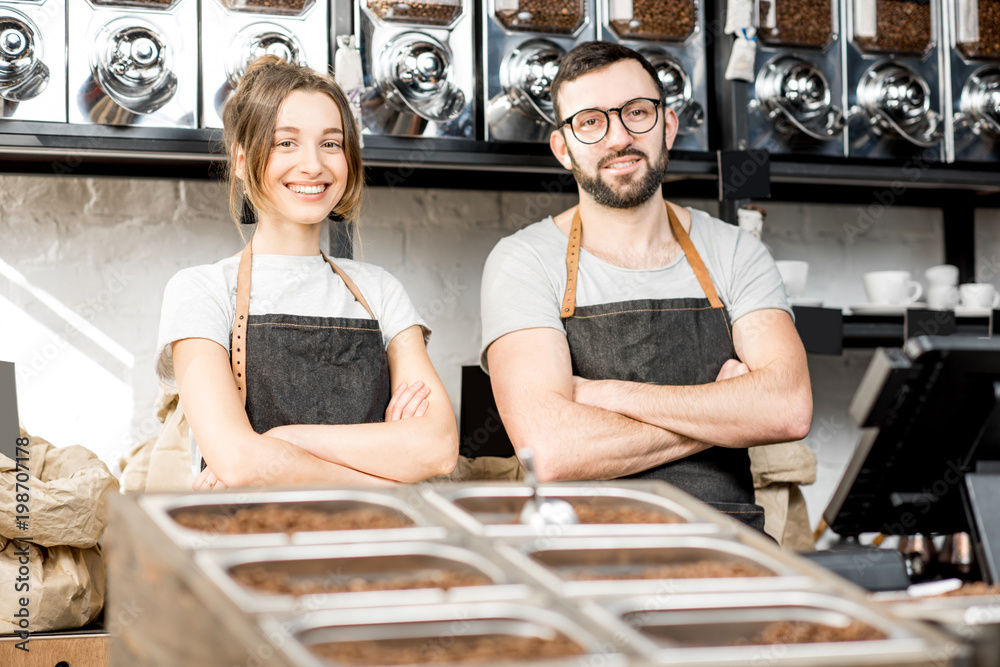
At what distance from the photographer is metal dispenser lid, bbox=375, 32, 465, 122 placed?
213cm

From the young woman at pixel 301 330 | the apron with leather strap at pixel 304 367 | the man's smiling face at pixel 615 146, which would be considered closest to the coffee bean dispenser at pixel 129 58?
the young woman at pixel 301 330

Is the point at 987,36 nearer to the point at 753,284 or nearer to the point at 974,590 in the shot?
the point at 753,284

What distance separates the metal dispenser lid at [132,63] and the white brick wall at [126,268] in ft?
1.66

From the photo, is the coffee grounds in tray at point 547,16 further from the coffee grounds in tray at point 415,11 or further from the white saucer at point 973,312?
the white saucer at point 973,312

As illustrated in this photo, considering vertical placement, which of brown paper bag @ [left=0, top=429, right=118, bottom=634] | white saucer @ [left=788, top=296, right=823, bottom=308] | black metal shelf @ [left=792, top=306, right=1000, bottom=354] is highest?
white saucer @ [left=788, top=296, right=823, bottom=308]

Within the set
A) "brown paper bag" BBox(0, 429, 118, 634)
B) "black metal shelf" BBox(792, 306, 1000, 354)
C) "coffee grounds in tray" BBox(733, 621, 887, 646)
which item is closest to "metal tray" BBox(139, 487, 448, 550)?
"coffee grounds in tray" BBox(733, 621, 887, 646)

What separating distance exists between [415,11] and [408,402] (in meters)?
0.90

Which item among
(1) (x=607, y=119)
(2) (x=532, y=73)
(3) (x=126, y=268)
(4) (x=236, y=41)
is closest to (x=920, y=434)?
(1) (x=607, y=119)

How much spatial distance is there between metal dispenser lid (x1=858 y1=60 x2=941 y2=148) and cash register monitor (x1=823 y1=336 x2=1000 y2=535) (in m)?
1.50

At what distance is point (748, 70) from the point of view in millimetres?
2322

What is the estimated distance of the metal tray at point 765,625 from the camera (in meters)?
0.72

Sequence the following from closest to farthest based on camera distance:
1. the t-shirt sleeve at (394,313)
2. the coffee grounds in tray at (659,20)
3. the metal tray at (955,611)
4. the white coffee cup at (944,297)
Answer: the metal tray at (955,611)
the t-shirt sleeve at (394,313)
the coffee grounds in tray at (659,20)
the white coffee cup at (944,297)

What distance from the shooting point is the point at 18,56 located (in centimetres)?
195

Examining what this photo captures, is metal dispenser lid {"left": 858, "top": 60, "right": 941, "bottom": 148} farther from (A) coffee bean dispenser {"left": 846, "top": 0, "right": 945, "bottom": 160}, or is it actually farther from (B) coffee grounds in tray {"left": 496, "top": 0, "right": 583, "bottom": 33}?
(B) coffee grounds in tray {"left": 496, "top": 0, "right": 583, "bottom": 33}
